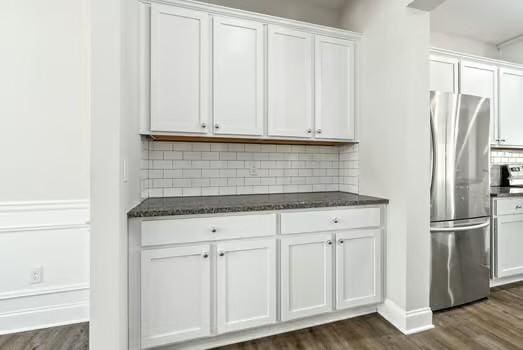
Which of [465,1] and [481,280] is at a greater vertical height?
[465,1]

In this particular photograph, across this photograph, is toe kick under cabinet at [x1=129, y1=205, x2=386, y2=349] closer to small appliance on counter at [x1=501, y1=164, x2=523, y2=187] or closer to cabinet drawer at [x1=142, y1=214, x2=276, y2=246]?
cabinet drawer at [x1=142, y1=214, x2=276, y2=246]

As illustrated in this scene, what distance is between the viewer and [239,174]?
238 centimetres

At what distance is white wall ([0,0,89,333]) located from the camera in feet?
6.23

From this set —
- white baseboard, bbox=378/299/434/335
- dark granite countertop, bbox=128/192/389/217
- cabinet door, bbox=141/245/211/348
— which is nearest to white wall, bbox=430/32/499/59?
dark granite countertop, bbox=128/192/389/217

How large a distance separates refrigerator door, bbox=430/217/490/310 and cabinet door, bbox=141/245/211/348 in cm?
177

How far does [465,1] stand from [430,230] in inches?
86.0

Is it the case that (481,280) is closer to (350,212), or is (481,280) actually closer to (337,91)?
(350,212)

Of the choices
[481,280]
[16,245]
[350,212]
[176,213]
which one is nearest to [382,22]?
[350,212]

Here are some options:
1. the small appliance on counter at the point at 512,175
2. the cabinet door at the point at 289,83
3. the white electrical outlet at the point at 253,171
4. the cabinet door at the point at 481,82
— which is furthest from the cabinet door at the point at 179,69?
the small appliance on counter at the point at 512,175

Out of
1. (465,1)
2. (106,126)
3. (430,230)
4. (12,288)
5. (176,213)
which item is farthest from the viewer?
(465,1)

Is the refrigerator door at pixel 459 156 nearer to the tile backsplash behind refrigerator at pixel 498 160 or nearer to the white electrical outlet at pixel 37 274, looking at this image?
the tile backsplash behind refrigerator at pixel 498 160

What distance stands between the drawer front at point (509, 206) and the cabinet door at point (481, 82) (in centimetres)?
69

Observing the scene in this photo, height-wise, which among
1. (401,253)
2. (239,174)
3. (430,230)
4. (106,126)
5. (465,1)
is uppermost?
(465,1)

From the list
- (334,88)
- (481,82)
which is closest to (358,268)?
(334,88)
